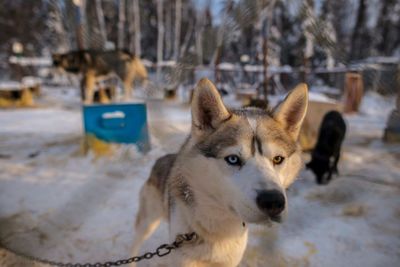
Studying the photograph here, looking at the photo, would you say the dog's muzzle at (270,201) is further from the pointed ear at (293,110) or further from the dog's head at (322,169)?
the dog's head at (322,169)

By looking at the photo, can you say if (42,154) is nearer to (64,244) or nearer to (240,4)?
(64,244)

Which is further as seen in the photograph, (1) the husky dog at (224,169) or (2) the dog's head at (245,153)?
(1) the husky dog at (224,169)

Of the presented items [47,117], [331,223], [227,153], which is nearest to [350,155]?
[331,223]

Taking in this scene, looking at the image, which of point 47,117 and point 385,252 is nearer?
point 385,252

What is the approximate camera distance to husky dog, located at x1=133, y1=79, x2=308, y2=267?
112cm

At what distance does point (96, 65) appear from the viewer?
798cm

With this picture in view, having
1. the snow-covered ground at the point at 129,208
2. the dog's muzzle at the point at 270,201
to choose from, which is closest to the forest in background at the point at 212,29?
the dog's muzzle at the point at 270,201

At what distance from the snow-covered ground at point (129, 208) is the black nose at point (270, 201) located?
1.20 m

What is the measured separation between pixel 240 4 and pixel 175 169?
2.73 feet

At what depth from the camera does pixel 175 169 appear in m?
1.46

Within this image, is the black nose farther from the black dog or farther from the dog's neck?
the black dog

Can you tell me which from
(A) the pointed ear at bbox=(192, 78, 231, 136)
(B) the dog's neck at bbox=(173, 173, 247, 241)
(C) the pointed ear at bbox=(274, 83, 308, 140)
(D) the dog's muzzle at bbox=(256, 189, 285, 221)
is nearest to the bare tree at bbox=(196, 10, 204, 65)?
(A) the pointed ear at bbox=(192, 78, 231, 136)

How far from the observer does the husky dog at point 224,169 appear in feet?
3.68

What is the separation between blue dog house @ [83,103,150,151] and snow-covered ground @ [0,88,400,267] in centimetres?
21
